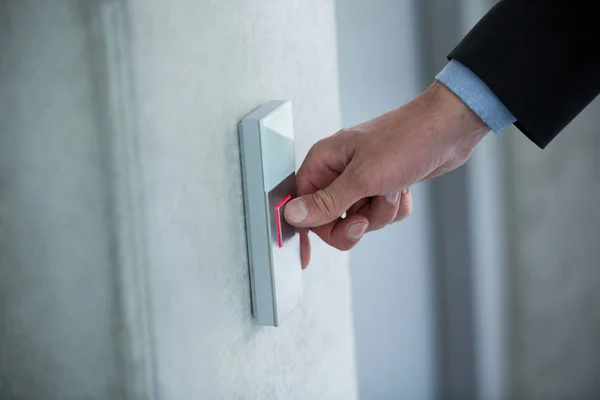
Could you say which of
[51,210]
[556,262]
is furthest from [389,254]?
[51,210]

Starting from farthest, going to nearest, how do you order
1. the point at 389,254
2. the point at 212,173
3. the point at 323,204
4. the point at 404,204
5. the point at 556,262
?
the point at 556,262 < the point at 389,254 < the point at 404,204 < the point at 323,204 < the point at 212,173

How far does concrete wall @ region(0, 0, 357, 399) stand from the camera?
0.28 m

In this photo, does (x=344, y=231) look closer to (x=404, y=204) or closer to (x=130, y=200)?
(x=404, y=204)

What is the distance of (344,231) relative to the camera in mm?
587

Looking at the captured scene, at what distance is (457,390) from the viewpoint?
3.77 feet

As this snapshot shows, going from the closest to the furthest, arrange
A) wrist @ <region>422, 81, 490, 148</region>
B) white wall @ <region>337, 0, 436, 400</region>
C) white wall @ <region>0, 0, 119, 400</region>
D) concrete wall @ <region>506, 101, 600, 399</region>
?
1. white wall @ <region>0, 0, 119, 400</region>
2. wrist @ <region>422, 81, 490, 148</region>
3. white wall @ <region>337, 0, 436, 400</region>
4. concrete wall @ <region>506, 101, 600, 399</region>

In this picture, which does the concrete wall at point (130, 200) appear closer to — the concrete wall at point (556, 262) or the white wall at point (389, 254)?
the white wall at point (389, 254)

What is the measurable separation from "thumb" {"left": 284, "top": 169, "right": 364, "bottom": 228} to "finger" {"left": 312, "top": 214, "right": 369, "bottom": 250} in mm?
50

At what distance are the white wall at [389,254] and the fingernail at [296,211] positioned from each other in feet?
1.21

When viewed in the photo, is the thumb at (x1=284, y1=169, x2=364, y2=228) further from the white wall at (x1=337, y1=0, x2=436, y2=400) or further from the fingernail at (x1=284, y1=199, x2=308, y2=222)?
the white wall at (x1=337, y1=0, x2=436, y2=400)

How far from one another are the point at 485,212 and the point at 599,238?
176 mm

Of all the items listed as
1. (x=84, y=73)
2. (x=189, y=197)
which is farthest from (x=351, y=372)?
(x=84, y=73)

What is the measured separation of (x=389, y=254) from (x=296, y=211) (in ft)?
1.62

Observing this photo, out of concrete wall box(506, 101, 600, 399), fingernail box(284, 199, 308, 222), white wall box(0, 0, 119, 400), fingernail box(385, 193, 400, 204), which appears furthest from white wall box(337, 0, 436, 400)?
white wall box(0, 0, 119, 400)
